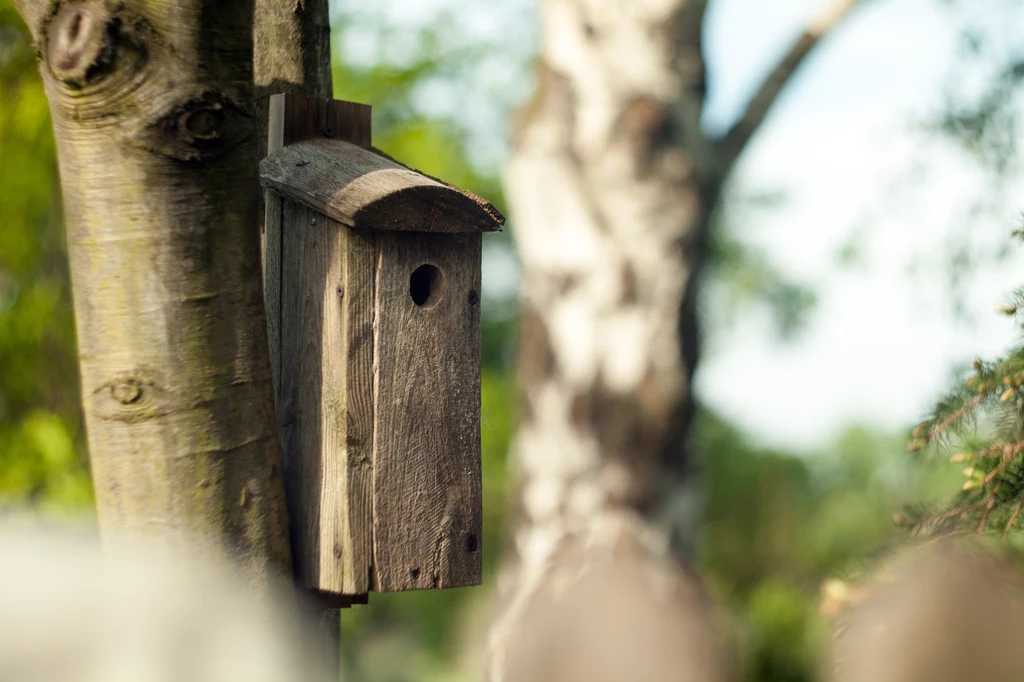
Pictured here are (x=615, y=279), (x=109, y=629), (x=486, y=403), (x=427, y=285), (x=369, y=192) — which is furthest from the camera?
(x=486, y=403)

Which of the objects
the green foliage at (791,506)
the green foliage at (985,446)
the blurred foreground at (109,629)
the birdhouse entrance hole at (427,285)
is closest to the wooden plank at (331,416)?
the birdhouse entrance hole at (427,285)

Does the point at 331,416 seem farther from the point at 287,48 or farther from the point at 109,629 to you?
the point at 287,48

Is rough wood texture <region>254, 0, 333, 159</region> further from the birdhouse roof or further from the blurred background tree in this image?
the blurred background tree

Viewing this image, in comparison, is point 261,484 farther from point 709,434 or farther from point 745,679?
point 709,434

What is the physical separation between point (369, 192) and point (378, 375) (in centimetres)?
31

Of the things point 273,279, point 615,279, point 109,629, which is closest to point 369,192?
point 273,279

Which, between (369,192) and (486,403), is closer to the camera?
(369,192)

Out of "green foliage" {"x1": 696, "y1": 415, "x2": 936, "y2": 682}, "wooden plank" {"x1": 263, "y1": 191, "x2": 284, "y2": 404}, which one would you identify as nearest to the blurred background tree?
"green foliage" {"x1": 696, "y1": 415, "x2": 936, "y2": 682}

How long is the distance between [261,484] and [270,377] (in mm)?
179

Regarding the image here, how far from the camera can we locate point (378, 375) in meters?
1.89

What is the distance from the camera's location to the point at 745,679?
5.60 meters

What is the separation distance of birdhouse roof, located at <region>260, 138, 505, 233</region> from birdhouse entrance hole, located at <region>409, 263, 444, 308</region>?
9 centimetres

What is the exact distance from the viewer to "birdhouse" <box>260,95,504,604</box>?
6.16 feet

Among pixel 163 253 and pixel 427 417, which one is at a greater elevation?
pixel 163 253
